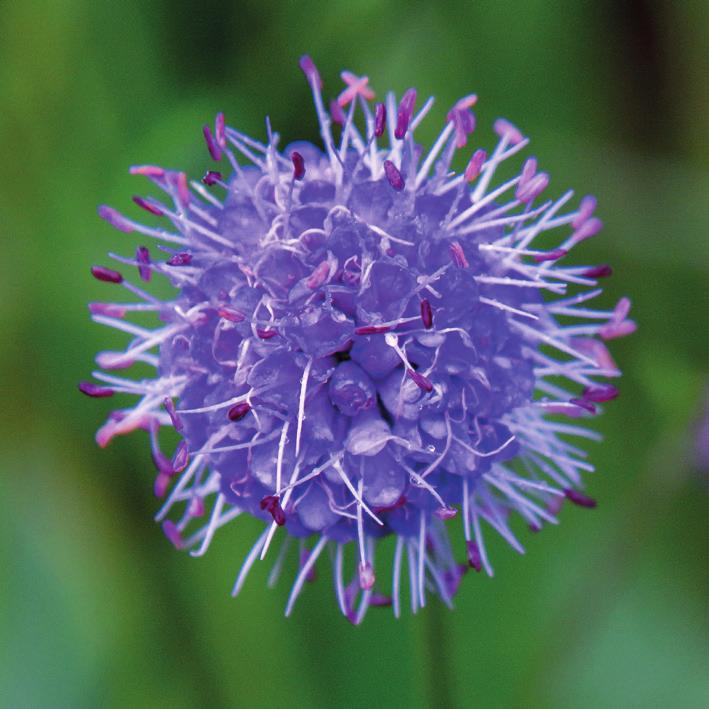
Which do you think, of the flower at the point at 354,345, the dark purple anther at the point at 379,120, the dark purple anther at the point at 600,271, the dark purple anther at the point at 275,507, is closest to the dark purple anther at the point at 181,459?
the flower at the point at 354,345

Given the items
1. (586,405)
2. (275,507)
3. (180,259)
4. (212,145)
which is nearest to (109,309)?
(180,259)

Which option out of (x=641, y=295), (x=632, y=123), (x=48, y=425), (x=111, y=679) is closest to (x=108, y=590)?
(x=111, y=679)

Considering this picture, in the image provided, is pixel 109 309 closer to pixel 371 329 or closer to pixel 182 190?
pixel 182 190

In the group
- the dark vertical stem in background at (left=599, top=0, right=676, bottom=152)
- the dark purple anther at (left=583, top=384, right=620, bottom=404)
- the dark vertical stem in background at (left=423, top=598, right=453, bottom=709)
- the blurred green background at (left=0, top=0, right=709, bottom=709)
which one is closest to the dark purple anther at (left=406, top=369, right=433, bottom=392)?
the dark purple anther at (left=583, top=384, right=620, bottom=404)

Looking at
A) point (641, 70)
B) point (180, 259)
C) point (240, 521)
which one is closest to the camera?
point (180, 259)

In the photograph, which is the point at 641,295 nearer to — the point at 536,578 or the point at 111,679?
the point at 536,578

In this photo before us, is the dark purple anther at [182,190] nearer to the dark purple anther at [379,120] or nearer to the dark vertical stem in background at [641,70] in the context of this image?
the dark purple anther at [379,120]
